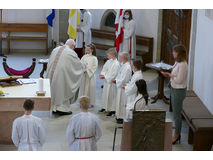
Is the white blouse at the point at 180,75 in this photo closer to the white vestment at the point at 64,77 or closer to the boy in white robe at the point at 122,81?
the boy in white robe at the point at 122,81

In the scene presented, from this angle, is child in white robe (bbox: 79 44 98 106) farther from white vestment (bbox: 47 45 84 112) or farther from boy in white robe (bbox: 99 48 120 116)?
boy in white robe (bbox: 99 48 120 116)

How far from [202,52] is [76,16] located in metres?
5.80

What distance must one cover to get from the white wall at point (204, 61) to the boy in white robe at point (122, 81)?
138 centimetres

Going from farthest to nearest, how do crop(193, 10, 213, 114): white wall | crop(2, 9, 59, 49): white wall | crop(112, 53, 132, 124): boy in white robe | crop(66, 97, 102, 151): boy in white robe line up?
1. crop(2, 9, 59, 49): white wall
2. crop(112, 53, 132, 124): boy in white robe
3. crop(193, 10, 213, 114): white wall
4. crop(66, 97, 102, 151): boy in white robe

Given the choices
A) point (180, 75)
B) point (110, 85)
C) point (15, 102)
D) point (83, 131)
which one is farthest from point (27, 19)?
point (83, 131)

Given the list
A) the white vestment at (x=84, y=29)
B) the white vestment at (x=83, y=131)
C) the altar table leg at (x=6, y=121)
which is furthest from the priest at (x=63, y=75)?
the white vestment at (x=84, y=29)

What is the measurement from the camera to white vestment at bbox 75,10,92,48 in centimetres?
1345

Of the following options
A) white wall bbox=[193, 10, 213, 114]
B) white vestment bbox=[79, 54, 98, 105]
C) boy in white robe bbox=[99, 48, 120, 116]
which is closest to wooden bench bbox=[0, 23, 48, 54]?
white vestment bbox=[79, 54, 98, 105]

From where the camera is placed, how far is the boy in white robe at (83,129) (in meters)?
5.55

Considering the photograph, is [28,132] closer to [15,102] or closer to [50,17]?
[15,102]

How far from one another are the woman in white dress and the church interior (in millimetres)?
464

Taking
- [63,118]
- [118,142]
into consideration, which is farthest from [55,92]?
[118,142]

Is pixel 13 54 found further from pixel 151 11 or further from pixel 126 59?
pixel 126 59

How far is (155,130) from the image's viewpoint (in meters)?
5.32
